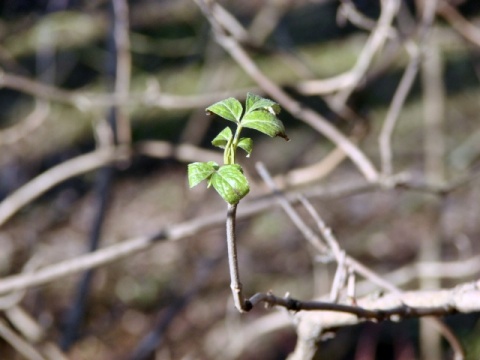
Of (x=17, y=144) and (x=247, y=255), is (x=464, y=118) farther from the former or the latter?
(x=17, y=144)

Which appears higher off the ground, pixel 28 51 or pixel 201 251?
pixel 28 51

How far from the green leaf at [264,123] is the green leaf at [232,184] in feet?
0.16

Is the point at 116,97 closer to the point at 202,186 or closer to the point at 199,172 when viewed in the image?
the point at 202,186

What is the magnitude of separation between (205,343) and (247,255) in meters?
0.58

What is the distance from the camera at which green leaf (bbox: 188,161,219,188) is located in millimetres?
465

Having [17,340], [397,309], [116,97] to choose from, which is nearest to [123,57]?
[116,97]

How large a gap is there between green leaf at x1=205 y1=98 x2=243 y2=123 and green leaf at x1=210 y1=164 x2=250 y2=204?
63 mm

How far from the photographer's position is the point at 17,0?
2.36m

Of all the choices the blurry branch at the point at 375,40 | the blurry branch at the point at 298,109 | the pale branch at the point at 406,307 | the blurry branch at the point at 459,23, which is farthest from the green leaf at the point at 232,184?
the blurry branch at the point at 459,23

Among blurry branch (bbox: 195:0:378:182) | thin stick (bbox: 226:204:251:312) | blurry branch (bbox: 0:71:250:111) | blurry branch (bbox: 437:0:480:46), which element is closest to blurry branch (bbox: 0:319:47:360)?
blurry branch (bbox: 0:71:250:111)

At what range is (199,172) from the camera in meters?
0.47

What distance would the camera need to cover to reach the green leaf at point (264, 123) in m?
0.48

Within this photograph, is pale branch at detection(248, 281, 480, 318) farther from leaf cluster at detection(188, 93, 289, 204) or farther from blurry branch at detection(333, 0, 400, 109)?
blurry branch at detection(333, 0, 400, 109)

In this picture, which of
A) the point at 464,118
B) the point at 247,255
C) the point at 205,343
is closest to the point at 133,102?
the point at 205,343
